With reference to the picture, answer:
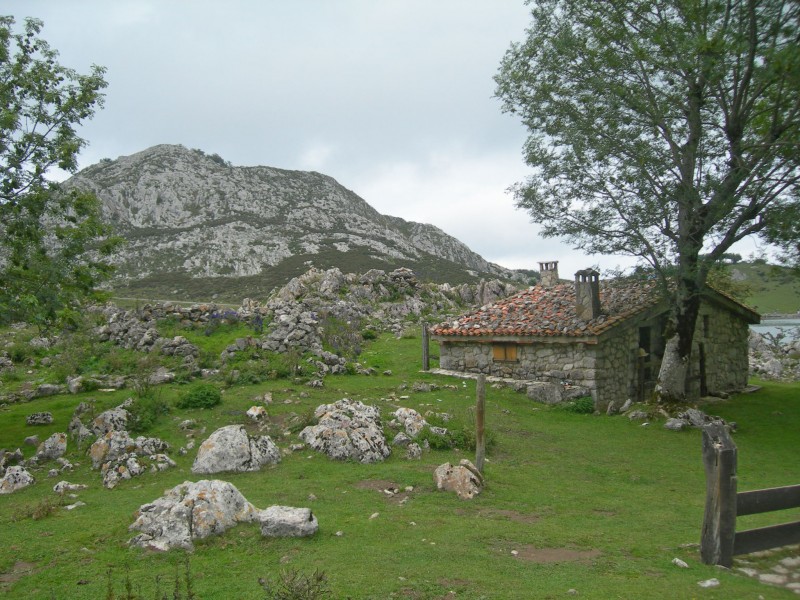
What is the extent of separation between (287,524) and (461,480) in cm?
363

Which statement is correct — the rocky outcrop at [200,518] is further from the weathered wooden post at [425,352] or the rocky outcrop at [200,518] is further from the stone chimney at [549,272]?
the stone chimney at [549,272]

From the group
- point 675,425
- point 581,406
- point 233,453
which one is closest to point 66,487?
point 233,453

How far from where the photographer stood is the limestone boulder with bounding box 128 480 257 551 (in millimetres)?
7234

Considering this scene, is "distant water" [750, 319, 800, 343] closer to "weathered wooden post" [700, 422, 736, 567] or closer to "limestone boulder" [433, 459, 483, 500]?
"limestone boulder" [433, 459, 483, 500]

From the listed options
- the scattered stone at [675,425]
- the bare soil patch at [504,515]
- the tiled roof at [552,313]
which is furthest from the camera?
the tiled roof at [552,313]

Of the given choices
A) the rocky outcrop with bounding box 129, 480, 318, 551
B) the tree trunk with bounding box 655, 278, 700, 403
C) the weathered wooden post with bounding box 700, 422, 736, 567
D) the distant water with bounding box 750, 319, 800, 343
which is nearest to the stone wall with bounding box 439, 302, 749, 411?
the tree trunk with bounding box 655, 278, 700, 403

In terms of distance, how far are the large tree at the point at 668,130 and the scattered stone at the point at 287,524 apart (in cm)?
1349

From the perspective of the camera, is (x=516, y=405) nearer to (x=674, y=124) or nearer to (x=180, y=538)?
(x=674, y=124)

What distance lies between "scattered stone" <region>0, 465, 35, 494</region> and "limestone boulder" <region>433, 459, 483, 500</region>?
7866mm

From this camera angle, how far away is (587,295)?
19.7m

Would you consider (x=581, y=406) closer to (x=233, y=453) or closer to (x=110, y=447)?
(x=233, y=453)

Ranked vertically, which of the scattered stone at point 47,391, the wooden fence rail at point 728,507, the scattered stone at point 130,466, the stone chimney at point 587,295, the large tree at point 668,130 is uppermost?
the large tree at point 668,130

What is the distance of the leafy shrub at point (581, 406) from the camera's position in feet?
59.3

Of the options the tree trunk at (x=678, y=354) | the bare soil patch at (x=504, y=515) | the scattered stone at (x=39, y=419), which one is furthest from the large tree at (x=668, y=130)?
the scattered stone at (x=39, y=419)
